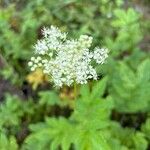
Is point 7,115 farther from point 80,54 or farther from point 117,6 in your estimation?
point 117,6

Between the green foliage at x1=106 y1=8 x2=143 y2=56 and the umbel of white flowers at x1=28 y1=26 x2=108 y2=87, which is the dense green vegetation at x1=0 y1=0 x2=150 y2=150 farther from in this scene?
the umbel of white flowers at x1=28 y1=26 x2=108 y2=87

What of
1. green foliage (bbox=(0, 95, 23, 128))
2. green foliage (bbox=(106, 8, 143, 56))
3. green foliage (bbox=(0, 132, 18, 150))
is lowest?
green foliage (bbox=(0, 132, 18, 150))

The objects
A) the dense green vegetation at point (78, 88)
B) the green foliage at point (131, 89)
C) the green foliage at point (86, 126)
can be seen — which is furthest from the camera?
the green foliage at point (131, 89)

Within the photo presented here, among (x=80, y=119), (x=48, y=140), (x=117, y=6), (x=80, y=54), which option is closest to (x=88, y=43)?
(x=80, y=54)

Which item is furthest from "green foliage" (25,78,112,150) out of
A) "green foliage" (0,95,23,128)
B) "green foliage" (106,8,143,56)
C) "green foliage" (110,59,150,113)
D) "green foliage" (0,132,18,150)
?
"green foliage" (106,8,143,56)

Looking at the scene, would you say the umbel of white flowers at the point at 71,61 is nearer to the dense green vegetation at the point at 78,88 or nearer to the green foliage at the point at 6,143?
the dense green vegetation at the point at 78,88

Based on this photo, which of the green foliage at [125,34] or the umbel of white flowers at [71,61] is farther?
the green foliage at [125,34]

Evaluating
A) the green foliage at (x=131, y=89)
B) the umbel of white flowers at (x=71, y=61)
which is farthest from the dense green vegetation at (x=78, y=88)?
the umbel of white flowers at (x=71, y=61)
